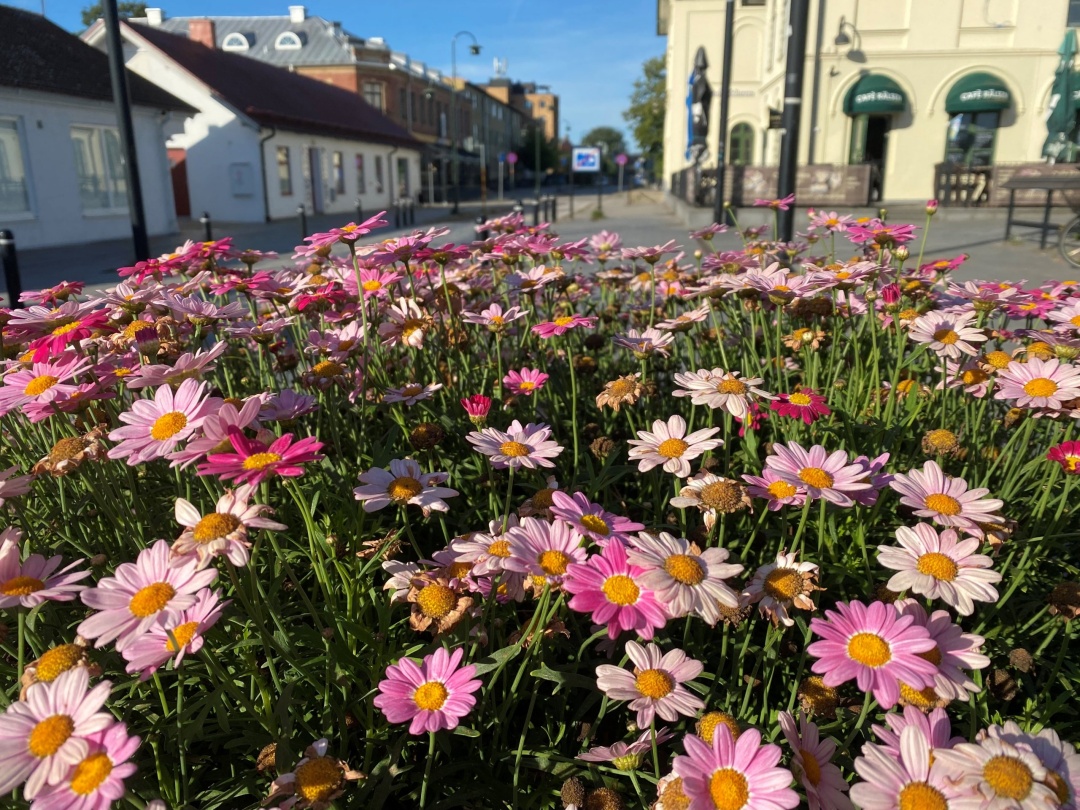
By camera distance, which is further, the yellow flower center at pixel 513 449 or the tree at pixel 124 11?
the tree at pixel 124 11

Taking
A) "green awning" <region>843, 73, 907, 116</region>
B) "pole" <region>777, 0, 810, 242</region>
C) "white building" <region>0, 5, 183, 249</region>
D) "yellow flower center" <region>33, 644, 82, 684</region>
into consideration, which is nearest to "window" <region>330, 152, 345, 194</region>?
"white building" <region>0, 5, 183, 249</region>

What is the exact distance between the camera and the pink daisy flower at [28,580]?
105 cm

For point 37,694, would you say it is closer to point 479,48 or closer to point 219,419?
point 219,419

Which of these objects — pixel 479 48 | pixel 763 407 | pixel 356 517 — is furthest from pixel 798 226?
pixel 479 48

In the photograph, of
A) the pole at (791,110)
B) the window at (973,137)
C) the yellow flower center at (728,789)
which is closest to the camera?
the yellow flower center at (728,789)

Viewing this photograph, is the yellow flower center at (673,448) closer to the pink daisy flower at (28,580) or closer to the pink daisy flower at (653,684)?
the pink daisy flower at (653,684)

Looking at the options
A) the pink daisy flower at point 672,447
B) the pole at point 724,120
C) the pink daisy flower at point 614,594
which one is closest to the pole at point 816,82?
the pole at point 724,120

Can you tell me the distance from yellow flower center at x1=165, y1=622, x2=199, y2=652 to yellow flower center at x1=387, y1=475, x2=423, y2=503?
0.42 m

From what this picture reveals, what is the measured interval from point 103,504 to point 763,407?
1653mm

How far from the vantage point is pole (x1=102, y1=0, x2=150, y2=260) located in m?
8.14

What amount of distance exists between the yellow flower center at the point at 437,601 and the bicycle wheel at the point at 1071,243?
979 cm

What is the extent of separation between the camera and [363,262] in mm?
2383

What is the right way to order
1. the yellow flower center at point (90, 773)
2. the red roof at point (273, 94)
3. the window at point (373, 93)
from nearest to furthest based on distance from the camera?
the yellow flower center at point (90, 773), the red roof at point (273, 94), the window at point (373, 93)

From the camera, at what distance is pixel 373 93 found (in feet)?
126
